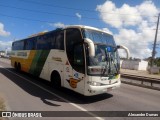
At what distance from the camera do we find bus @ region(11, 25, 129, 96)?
27.0 ft

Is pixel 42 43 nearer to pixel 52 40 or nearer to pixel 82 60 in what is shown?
pixel 52 40

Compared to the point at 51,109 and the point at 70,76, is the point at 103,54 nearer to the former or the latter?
the point at 70,76

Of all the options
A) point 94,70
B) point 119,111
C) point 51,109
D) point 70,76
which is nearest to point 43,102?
point 51,109

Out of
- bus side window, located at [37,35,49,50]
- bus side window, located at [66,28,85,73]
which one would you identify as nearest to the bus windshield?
bus side window, located at [66,28,85,73]

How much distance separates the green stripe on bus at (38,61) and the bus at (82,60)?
183 mm

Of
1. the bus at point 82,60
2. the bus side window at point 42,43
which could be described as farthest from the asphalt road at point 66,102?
the bus side window at point 42,43

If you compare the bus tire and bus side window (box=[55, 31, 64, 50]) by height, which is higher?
bus side window (box=[55, 31, 64, 50])

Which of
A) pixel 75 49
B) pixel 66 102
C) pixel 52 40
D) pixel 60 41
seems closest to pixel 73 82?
pixel 66 102

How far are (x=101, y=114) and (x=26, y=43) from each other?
1188cm

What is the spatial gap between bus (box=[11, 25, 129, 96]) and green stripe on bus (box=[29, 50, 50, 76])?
183 millimetres

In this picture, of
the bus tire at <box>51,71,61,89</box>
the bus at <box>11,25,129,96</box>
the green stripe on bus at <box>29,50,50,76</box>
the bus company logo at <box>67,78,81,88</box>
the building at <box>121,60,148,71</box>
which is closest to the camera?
the bus at <box>11,25,129,96</box>

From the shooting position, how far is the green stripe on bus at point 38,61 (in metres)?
12.5

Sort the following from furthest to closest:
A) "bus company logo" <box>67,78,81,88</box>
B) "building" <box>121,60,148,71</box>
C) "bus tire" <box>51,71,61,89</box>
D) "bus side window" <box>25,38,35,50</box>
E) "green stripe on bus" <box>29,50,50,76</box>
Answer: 1. "building" <box>121,60,148,71</box>
2. "bus side window" <box>25,38,35,50</box>
3. "green stripe on bus" <box>29,50,50,76</box>
4. "bus tire" <box>51,71,61,89</box>
5. "bus company logo" <box>67,78,81,88</box>

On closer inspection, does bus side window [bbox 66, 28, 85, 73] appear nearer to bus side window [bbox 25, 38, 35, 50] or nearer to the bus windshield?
the bus windshield
